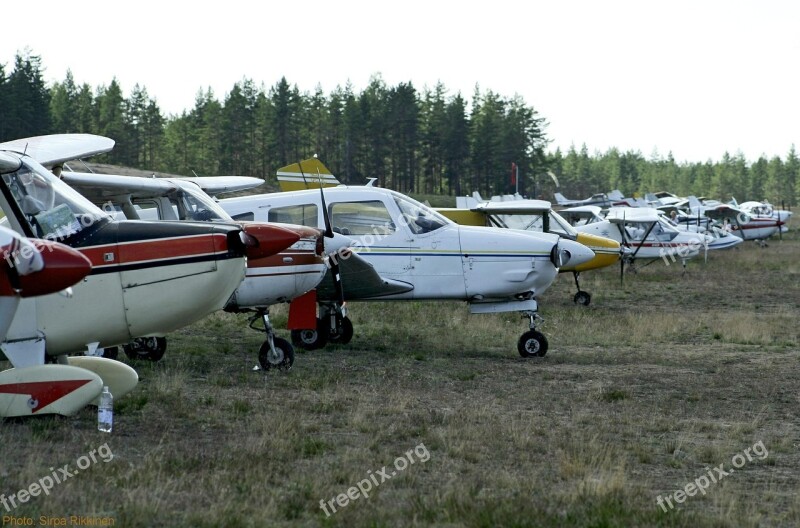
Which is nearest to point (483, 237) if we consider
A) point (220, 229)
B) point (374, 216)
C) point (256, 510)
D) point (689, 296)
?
point (374, 216)

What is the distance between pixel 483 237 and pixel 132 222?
21.4 ft

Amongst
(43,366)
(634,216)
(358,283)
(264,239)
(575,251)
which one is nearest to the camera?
(43,366)

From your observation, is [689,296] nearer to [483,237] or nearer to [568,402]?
[483,237]

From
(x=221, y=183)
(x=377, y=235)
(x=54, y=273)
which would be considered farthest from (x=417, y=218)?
(x=54, y=273)

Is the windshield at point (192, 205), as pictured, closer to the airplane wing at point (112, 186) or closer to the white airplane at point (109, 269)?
the airplane wing at point (112, 186)

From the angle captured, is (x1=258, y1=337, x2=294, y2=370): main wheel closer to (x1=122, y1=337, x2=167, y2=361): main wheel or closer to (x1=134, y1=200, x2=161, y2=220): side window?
(x1=122, y1=337, x2=167, y2=361): main wheel

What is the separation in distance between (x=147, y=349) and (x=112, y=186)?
78.3 inches

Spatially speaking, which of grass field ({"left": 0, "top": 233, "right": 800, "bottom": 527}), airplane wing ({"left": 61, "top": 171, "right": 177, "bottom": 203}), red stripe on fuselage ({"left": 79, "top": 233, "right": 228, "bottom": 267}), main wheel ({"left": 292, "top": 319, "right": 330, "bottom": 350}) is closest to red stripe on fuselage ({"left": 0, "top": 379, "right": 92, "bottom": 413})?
grass field ({"left": 0, "top": 233, "right": 800, "bottom": 527})

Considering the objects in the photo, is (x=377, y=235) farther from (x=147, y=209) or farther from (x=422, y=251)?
(x=147, y=209)

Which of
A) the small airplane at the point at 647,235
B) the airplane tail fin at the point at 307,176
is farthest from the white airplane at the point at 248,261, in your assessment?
the small airplane at the point at 647,235

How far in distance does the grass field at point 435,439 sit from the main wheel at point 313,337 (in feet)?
0.67

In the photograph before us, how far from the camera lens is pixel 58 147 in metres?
9.40

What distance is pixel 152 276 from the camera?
732 cm

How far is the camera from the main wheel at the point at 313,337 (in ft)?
42.6
